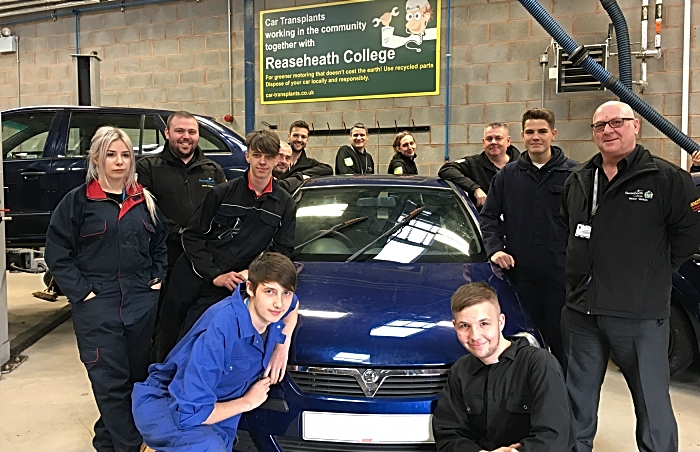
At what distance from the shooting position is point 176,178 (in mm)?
2965

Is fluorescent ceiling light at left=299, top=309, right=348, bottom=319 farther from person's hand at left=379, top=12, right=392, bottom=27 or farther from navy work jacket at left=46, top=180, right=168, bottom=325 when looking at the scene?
person's hand at left=379, top=12, right=392, bottom=27

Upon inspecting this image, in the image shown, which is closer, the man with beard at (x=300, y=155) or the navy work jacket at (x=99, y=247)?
the navy work jacket at (x=99, y=247)

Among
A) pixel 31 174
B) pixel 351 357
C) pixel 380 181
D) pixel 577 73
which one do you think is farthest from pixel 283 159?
pixel 577 73

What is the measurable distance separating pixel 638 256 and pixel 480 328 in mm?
792

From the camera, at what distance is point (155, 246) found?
2.42 meters

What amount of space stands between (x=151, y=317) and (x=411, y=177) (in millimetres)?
1605

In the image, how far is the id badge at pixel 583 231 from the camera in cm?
215

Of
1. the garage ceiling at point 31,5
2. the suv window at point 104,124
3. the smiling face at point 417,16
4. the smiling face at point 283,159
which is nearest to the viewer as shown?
the smiling face at point 283,159

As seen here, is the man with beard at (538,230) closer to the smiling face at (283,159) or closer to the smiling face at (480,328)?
the smiling face at (480,328)

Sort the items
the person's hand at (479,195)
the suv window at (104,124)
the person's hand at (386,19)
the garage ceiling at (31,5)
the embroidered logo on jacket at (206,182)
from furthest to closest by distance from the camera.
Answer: the garage ceiling at (31,5) < the person's hand at (386,19) < the suv window at (104,124) < the person's hand at (479,195) < the embroidered logo on jacket at (206,182)

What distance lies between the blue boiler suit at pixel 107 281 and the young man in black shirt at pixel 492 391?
4.25ft

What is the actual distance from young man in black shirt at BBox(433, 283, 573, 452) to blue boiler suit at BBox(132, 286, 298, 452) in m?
0.58

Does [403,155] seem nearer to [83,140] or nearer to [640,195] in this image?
[83,140]

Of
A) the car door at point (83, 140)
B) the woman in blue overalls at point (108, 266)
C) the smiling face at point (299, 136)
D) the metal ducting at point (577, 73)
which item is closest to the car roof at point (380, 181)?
the woman in blue overalls at point (108, 266)
